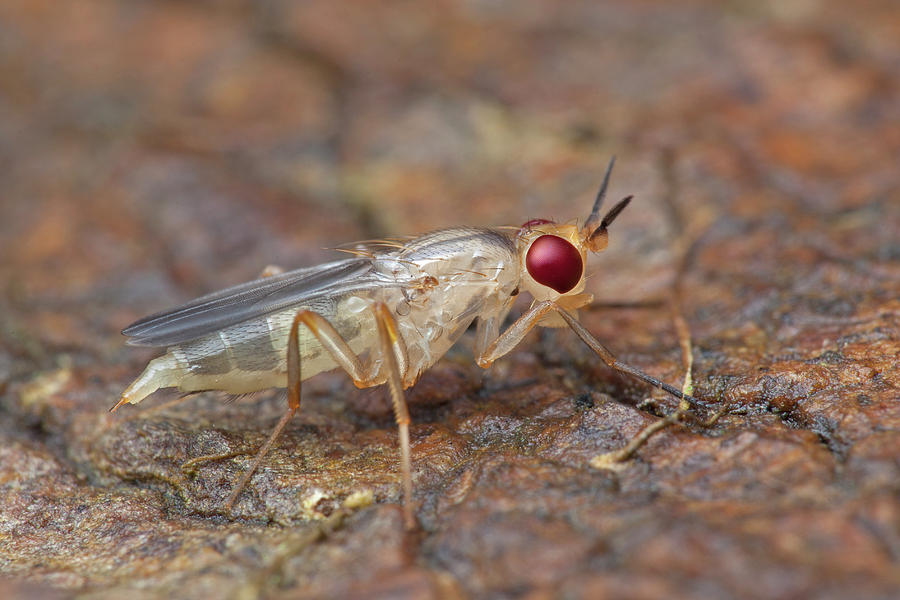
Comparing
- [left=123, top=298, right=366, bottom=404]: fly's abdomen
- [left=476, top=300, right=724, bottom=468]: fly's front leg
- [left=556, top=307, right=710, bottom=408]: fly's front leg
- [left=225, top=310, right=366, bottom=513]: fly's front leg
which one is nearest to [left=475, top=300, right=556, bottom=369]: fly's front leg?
[left=476, top=300, right=724, bottom=468]: fly's front leg

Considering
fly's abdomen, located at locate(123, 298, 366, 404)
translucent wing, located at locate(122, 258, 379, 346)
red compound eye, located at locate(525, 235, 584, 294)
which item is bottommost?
fly's abdomen, located at locate(123, 298, 366, 404)

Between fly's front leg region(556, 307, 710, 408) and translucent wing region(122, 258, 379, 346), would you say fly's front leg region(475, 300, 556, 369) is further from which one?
translucent wing region(122, 258, 379, 346)

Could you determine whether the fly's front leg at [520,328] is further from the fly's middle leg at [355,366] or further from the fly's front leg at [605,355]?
the fly's middle leg at [355,366]

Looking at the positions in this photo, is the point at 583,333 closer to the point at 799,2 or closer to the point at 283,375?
the point at 283,375

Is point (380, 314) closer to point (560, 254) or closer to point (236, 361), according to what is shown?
point (236, 361)

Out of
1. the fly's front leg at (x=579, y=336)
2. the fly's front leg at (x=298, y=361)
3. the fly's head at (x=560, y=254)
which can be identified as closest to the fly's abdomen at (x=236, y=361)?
the fly's front leg at (x=298, y=361)

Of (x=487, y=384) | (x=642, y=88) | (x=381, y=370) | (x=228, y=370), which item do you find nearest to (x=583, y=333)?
(x=487, y=384)

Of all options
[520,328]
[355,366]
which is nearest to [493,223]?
[520,328]
